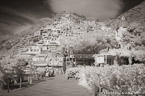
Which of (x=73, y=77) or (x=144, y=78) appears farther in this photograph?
(x=73, y=77)

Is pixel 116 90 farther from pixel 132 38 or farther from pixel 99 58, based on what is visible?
pixel 132 38

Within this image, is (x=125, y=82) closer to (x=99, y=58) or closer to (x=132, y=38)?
(x=99, y=58)

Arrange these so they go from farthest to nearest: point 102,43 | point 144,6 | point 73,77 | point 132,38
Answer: point 144,6 → point 102,43 → point 132,38 → point 73,77

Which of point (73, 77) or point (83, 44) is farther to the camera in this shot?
point (83, 44)

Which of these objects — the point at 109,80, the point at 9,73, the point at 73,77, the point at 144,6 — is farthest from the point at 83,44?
the point at 144,6

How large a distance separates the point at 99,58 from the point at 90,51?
10.4 meters

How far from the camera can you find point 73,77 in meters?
19.9

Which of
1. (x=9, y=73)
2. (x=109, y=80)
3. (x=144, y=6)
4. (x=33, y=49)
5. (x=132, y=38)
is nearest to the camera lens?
(x=109, y=80)

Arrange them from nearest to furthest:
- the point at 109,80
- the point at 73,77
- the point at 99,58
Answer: the point at 109,80, the point at 73,77, the point at 99,58

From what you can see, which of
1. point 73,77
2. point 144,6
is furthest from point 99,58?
point 144,6

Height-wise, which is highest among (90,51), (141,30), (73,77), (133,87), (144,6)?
(144,6)

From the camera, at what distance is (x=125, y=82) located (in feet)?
18.9

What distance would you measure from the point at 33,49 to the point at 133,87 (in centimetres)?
7661

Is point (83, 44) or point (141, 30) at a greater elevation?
point (141, 30)
